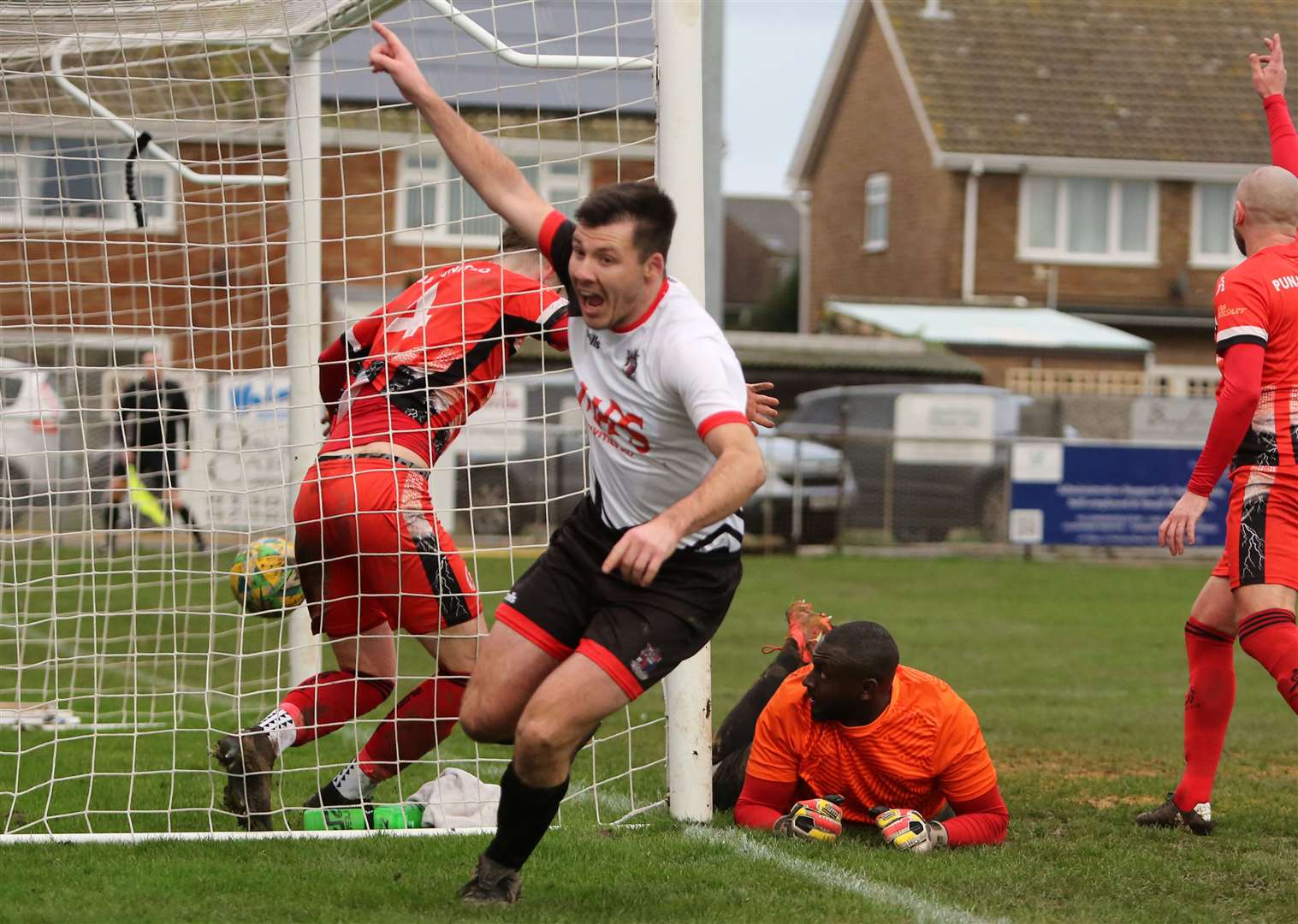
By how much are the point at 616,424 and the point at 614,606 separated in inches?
20.0

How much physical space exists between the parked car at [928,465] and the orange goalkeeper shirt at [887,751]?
15033mm

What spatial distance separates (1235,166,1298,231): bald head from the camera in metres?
5.75

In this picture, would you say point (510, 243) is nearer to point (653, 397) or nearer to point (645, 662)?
point (653, 397)

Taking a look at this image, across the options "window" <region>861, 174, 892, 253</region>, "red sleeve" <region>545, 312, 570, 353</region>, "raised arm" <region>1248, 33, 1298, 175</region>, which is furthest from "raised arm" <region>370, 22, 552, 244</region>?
"window" <region>861, 174, 892, 253</region>

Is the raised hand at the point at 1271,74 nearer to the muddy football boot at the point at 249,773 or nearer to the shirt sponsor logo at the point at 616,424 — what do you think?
the shirt sponsor logo at the point at 616,424

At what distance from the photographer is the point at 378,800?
644 cm

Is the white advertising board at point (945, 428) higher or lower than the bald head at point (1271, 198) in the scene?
lower

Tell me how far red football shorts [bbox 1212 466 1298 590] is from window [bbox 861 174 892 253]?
102 ft

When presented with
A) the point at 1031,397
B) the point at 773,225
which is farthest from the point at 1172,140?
the point at 773,225

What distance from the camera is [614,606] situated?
15.0 feet

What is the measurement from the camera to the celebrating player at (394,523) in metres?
5.66

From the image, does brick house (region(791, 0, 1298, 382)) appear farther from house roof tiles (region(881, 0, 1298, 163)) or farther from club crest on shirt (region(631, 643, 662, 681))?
club crest on shirt (region(631, 643, 662, 681))

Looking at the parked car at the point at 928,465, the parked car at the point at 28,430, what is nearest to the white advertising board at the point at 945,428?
the parked car at the point at 928,465

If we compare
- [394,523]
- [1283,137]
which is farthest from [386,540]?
[1283,137]
